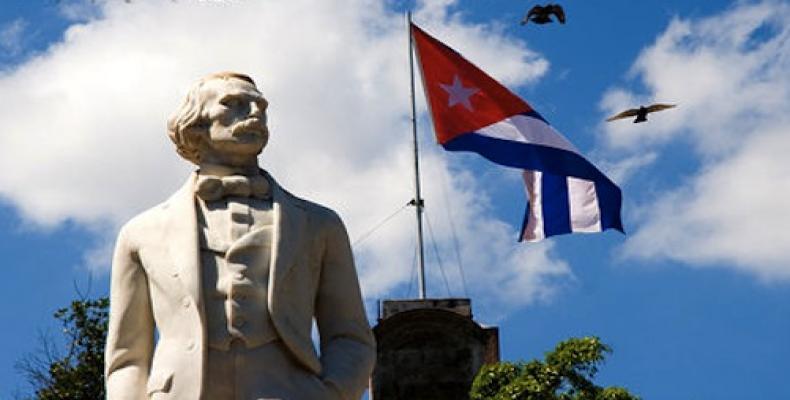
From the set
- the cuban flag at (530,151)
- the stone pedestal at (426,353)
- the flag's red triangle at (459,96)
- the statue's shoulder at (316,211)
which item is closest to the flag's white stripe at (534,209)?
the cuban flag at (530,151)

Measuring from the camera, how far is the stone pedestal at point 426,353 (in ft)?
136

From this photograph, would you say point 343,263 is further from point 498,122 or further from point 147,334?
point 498,122

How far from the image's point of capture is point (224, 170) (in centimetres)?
1040

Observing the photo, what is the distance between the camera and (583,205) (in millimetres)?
28125

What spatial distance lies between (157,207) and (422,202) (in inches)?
1062

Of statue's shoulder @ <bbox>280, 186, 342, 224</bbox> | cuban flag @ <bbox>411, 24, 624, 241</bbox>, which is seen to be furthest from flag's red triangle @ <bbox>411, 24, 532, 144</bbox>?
statue's shoulder @ <bbox>280, 186, 342, 224</bbox>

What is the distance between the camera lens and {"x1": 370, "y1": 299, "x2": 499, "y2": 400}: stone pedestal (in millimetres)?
41469

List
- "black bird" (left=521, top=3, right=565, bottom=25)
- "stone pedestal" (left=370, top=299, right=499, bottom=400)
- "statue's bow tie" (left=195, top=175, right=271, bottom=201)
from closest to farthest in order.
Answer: "statue's bow tie" (left=195, top=175, right=271, bottom=201) → "black bird" (left=521, top=3, right=565, bottom=25) → "stone pedestal" (left=370, top=299, right=499, bottom=400)

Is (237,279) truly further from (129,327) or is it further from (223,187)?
(129,327)

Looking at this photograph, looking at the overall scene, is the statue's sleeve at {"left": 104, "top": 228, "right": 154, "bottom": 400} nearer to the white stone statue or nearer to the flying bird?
the white stone statue

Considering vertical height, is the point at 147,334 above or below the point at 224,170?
below

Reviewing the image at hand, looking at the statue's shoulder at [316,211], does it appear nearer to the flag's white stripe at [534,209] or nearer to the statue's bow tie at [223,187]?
the statue's bow tie at [223,187]

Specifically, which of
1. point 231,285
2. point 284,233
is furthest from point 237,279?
point 284,233

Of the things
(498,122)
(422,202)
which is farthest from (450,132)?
(422,202)
